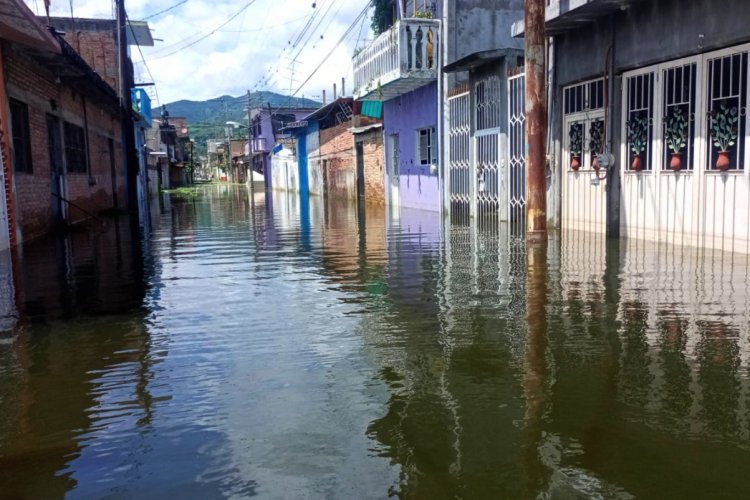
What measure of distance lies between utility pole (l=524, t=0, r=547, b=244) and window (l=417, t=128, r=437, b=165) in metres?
9.16

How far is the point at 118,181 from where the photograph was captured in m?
27.1

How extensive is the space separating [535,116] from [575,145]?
1.93 meters

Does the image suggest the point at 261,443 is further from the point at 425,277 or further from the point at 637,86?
the point at 637,86

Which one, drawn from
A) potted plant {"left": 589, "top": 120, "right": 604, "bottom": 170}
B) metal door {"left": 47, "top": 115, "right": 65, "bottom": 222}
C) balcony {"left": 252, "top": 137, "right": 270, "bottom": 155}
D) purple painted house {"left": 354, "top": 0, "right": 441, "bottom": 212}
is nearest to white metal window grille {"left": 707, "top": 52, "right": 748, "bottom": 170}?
potted plant {"left": 589, "top": 120, "right": 604, "bottom": 170}

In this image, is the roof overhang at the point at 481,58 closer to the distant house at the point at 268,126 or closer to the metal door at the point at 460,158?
the metal door at the point at 460,158

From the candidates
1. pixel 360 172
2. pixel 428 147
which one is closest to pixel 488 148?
pixel 428 147

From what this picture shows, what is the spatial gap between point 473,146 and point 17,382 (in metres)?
13.7

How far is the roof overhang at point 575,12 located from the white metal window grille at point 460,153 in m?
5.01

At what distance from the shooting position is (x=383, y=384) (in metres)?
4.10

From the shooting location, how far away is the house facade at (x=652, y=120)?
905 centimetres

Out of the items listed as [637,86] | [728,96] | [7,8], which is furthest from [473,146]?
[7,8]

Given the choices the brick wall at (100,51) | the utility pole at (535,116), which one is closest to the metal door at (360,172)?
the brick wall at (100,51)

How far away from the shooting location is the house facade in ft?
29.7

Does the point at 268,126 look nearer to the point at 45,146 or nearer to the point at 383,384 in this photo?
the point at 45,146
